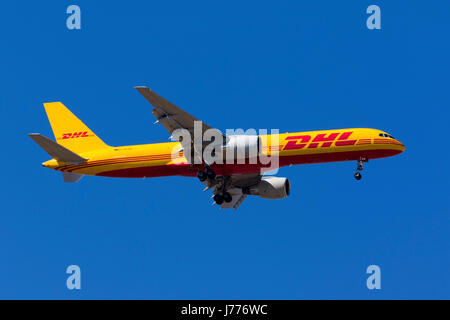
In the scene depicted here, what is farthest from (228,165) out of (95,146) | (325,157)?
(95,146)

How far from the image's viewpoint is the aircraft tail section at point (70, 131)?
2361 inches

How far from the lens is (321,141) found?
54.2 metres

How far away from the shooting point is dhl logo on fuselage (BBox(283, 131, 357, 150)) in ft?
177

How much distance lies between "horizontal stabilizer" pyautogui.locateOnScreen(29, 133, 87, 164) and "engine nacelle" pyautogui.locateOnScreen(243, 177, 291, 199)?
1323cm

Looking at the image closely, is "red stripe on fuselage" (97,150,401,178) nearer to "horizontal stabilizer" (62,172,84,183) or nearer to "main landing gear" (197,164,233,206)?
"horizontal stabilizer" (62,172,84,183)

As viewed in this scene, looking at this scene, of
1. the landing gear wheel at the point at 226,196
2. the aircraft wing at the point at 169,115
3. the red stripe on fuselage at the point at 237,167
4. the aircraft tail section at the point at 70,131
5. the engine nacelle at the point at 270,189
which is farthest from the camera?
the engine nacelle at the point at 270,189

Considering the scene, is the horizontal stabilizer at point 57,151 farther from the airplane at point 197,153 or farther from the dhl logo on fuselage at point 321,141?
the dhl logo on fuselage at point 321,141

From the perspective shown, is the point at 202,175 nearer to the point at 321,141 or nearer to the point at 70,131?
the point at 321,141

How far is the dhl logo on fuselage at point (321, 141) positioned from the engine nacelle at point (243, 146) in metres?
2.03

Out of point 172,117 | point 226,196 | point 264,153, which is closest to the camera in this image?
point 172,117

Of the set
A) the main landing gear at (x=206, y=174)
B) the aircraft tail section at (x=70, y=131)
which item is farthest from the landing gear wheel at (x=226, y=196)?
the aircraft tail section at (x=70, y=131)

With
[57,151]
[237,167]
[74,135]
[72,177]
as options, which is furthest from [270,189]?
[57,151]

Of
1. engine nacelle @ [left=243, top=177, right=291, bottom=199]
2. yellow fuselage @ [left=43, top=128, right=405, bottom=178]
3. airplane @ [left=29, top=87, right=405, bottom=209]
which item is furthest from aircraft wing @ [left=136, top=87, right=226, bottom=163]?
engine nacelle @ [left=243, top=177, right=291, bottom=199]

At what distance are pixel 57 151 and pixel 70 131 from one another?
410 cm
